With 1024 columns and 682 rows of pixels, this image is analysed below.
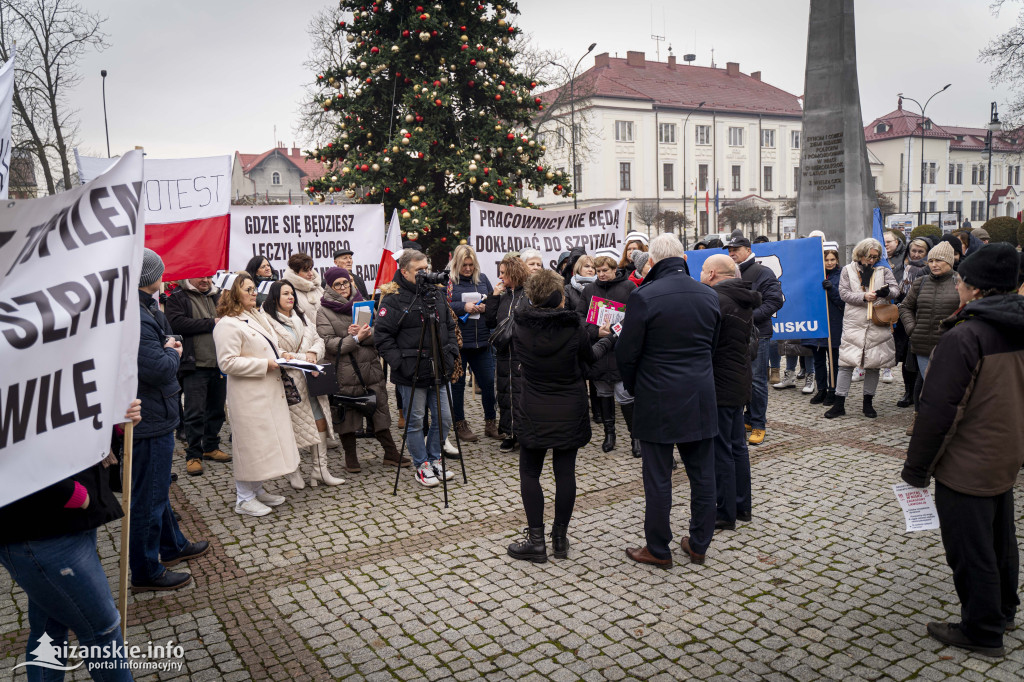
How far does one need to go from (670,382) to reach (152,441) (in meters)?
3.23

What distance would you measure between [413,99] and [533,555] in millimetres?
13248

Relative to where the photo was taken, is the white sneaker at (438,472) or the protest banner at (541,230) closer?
the white sneaker at (438,472)

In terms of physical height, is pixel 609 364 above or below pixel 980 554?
above

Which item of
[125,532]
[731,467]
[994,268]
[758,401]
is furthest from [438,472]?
[994,268]

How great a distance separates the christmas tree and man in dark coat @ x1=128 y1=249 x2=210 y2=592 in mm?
11172

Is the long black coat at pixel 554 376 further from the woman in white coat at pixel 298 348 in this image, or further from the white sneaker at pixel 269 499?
the white sneaker at pixel 269 499

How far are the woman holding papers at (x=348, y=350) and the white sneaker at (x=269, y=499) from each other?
0.86m

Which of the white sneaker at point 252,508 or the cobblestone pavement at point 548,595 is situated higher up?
the white sneaker at point 252,508

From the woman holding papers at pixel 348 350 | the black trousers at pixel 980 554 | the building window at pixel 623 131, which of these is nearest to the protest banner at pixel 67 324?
the woman holding papers at pixel 348 350

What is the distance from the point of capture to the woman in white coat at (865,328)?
27.3 ft

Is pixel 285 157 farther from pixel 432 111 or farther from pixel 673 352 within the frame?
pixel 673 352

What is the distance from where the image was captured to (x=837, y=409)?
8461 millimetres

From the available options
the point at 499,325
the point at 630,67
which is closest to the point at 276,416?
the point at 499,325

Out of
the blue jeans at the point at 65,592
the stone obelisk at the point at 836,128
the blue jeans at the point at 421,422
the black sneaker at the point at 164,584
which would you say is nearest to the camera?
the blue jeans at the point at 65,592
